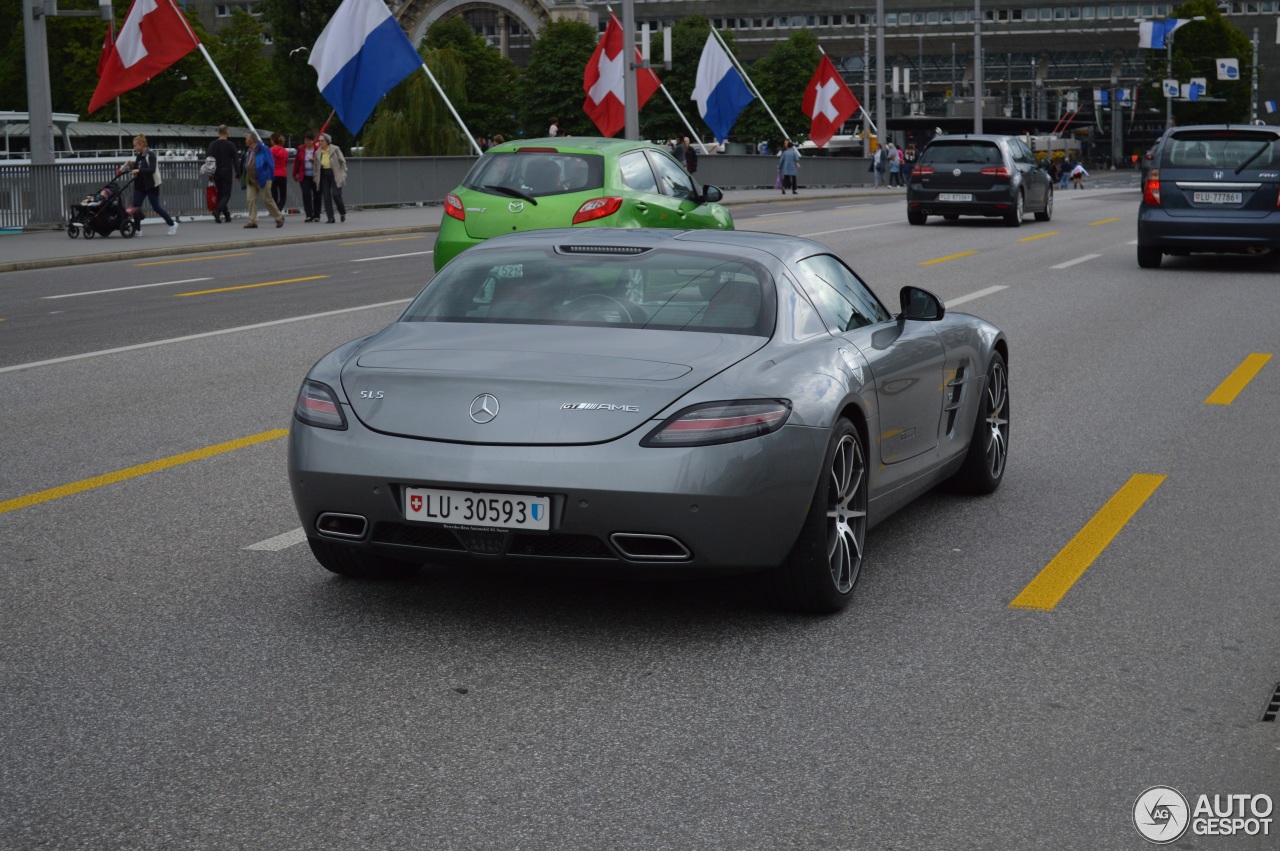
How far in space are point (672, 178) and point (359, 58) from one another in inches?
671

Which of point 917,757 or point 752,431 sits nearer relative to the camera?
point 917,757

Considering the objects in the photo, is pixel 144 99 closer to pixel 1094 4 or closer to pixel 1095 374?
pixel 1094 4

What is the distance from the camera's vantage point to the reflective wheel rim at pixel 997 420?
8023mm

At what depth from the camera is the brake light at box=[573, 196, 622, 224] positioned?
56.0 ft

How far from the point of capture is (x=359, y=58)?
33.8 meters

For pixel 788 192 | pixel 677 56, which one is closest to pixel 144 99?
pixel 677 56

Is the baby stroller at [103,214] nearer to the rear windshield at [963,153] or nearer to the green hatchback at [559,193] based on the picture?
the green hatchback at [559,193]

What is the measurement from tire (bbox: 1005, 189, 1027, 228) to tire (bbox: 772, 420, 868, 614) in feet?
88.7

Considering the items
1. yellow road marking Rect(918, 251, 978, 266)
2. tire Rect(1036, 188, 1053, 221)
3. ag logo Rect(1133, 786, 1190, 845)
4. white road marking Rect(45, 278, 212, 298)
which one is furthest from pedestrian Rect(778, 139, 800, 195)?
ag logo Rect(1133, 786, 1190, 845)

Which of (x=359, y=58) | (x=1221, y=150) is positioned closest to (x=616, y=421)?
(x=1221, y=150)

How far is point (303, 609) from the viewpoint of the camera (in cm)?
593

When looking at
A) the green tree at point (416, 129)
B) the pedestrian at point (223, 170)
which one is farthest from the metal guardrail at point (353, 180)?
the green tree at point (416, 129)

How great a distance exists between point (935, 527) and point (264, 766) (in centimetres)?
374

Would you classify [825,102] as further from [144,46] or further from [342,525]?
[342,525]
